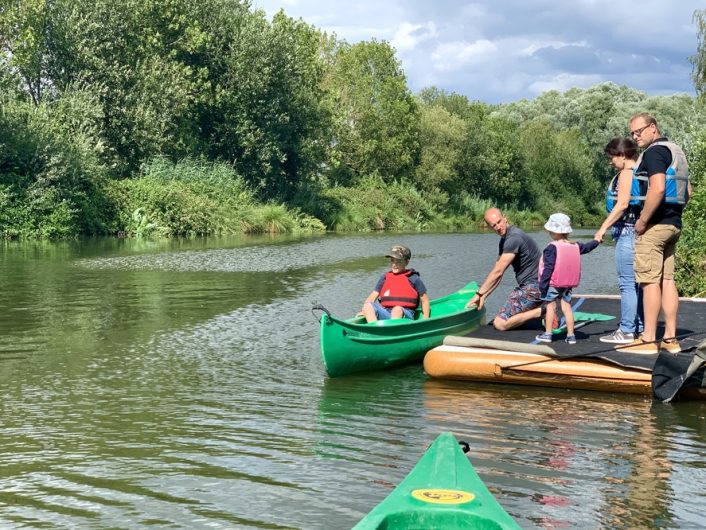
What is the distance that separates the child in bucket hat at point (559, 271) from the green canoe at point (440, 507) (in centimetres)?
515

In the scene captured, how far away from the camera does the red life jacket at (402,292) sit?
10.9m

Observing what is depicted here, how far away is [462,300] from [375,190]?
39.8 meters

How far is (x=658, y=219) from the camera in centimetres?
886

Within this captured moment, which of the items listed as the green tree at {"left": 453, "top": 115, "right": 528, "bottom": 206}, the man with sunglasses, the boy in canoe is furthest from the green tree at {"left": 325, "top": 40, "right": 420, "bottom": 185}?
the man with sunglasses

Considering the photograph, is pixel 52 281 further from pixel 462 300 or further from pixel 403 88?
pixel 403 88

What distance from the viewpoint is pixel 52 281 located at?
19.2 m

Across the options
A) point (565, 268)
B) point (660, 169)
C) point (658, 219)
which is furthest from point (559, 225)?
point (660, 169)

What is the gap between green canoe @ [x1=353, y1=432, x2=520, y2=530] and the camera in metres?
4.21

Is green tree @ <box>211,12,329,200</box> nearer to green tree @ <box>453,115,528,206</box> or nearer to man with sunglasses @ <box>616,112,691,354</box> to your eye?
green tree @ <box>453,115,528,206</box>

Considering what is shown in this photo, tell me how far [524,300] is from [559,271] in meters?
1.16

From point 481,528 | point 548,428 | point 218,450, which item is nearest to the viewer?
point 481,528

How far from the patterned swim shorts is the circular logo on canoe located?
623 centimetres

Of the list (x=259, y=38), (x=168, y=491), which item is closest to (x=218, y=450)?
(x=168, y=491)

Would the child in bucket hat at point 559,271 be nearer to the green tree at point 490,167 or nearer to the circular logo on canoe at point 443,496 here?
the circular logo on canoe at point 443,496
